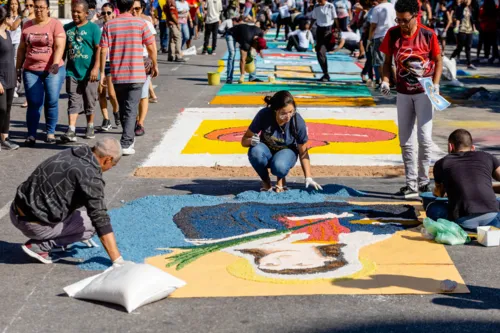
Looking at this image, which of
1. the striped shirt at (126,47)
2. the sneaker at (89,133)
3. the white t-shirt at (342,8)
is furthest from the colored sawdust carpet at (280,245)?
the white t-shirt at (342,8)

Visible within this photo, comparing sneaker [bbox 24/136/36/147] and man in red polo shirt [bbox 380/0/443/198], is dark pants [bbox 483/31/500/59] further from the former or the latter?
man in red polo shirt [bbox 380/0/443/198]

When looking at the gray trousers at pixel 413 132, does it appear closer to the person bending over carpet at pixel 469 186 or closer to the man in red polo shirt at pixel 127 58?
the person bending over carpet at pixel 469 186

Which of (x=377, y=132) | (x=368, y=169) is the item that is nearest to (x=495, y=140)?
(x=377, y=132)

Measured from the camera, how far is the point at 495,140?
42.8 ft

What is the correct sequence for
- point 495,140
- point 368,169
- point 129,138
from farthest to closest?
point 495,140 < point 129,138 < point 368,169

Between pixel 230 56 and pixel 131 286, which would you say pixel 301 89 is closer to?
pixel 230 56

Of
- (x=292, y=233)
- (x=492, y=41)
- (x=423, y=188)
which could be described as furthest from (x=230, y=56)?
(x=292, y=233)

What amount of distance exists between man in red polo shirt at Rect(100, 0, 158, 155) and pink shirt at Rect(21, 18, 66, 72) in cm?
73

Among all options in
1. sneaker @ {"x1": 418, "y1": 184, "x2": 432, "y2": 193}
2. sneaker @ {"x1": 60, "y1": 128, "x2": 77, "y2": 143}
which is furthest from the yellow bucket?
sneaker @ {"x1": 418, "y1": 184, "x2": 432, "y2": 193}

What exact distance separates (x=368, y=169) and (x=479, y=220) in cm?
322

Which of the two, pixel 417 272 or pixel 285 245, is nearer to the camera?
pixel 417 272

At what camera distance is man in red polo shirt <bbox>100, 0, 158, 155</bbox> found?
11719mm

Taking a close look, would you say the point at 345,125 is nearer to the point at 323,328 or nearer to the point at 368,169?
the point at 368,169

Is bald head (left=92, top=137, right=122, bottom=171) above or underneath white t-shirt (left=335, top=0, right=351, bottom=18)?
above
